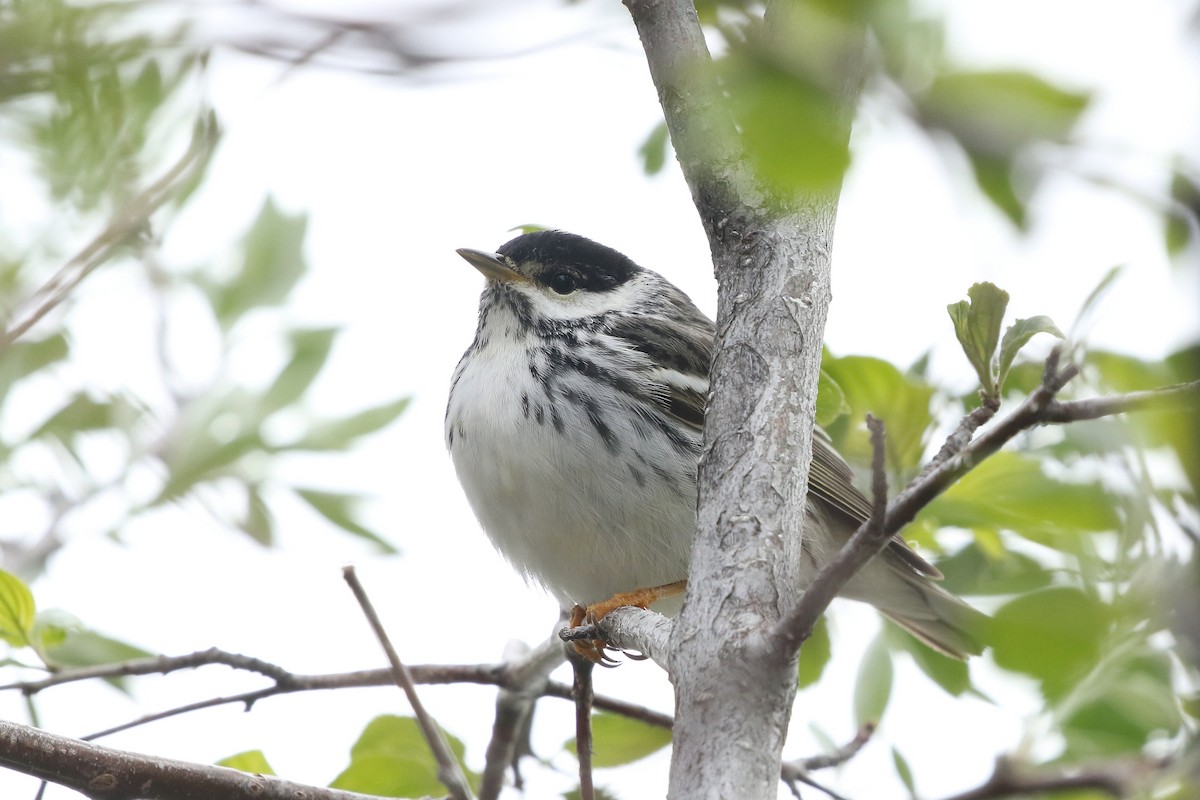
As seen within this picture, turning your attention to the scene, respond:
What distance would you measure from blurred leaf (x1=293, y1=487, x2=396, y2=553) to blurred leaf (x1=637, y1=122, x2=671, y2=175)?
4.70ft

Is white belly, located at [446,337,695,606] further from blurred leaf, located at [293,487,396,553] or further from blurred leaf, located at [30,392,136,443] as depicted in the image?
blurred leaf, located at [30,392,136,443]

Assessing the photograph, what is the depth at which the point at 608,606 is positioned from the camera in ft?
11.0

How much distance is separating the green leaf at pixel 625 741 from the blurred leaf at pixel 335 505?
3.33 feet

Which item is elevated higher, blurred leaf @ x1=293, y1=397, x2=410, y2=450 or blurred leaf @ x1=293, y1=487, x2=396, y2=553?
blurred leaf @ x1=293, y1=397, x2=410, y2=450

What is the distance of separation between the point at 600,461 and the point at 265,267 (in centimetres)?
131

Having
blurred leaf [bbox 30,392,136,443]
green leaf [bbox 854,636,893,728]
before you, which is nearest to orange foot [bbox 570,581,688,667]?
green leaf [bbox 854,636,893,728]

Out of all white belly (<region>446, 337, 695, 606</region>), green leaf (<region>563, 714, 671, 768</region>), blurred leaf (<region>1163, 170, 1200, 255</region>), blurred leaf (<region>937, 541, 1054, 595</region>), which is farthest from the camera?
white belly (<region>446, 337, 695, 606</region>)

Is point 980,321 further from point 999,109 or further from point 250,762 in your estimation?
point 250,762

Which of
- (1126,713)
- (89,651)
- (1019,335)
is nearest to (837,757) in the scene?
(1126,713)

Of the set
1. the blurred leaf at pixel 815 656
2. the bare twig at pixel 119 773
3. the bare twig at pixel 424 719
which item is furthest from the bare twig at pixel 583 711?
the blurred leaf at pixel 815 656

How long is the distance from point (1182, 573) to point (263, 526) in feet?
10.9

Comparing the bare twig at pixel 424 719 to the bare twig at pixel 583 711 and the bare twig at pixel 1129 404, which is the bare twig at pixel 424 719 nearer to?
the bare twig at pixel 583 711

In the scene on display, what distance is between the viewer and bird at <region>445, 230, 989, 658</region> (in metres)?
3.65

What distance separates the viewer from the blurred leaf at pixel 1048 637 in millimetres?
1014
